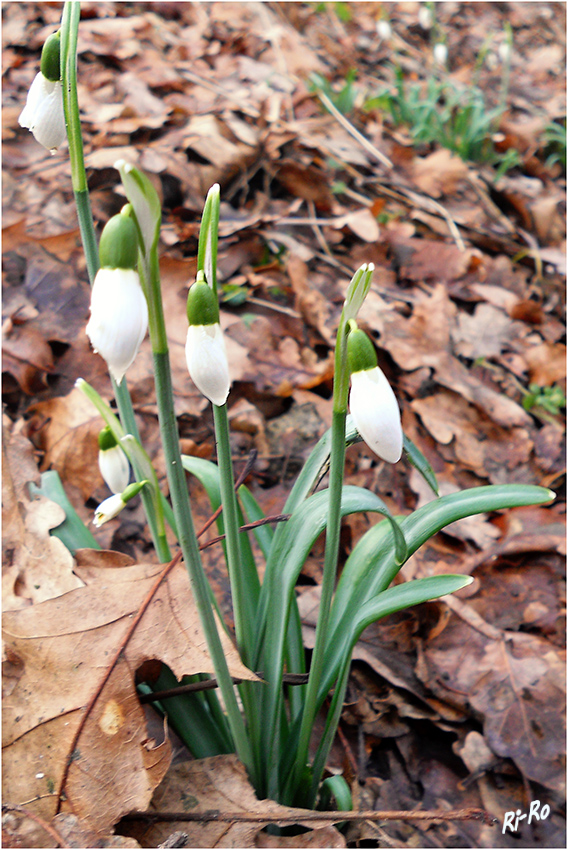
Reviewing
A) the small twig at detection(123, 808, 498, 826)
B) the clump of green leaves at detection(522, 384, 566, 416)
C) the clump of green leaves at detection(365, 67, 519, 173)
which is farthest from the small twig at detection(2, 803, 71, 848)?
the clump of green leaves at detection(365, 67, 519, 173)

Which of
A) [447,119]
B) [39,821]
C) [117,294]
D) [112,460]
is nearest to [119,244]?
[117,294]

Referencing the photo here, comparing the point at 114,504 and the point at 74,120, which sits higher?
the point at 74,120

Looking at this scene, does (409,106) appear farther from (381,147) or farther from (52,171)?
(52,171)

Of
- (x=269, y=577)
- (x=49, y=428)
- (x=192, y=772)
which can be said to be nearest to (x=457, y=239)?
(x=49, y=428)

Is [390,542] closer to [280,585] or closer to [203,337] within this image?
[280,585]

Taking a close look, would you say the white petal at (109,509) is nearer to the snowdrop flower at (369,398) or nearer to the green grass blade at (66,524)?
the green grass blade at (66,524)

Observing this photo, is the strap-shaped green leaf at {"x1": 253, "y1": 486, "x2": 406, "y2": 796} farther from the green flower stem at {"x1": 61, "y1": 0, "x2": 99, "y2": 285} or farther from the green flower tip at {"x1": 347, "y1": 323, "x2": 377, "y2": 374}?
the green flower stem at {"x1": 61, "y1": 0, "x2": 99, "y2": 285}

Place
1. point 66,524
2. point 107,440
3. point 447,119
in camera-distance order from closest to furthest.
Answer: point 107,440 → point 66,524 → point 447,119
